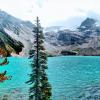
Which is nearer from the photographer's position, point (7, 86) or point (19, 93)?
point (19, 93)

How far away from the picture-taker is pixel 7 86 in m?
104

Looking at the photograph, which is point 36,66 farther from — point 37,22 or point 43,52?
point 37,22

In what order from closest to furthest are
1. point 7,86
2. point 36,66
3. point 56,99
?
point 36,66
point 56,99
point 7,86

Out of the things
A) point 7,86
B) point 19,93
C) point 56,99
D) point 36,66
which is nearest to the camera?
point 36,66

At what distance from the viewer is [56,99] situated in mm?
79125

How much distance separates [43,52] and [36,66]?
88.6 inches

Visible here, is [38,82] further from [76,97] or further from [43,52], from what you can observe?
[76,97]

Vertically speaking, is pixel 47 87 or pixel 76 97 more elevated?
pixel 47 87

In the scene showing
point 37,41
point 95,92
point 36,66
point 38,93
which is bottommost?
point 95,92

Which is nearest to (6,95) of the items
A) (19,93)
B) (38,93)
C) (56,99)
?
(19,93)

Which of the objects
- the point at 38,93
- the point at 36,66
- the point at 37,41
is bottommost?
the point at 38,93

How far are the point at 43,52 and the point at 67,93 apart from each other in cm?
4370

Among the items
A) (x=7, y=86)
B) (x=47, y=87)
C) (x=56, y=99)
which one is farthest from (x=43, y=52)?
(x=7, y=86)

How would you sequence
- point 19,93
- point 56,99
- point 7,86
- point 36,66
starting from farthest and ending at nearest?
point 7,86
point 19,93
point 56,99
point 36,66
